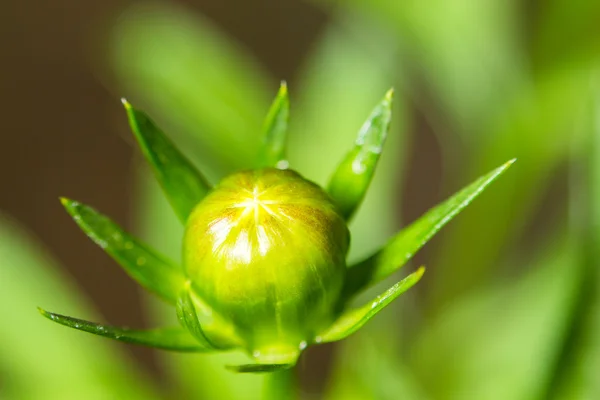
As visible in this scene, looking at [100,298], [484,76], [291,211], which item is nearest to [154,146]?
[291,211]

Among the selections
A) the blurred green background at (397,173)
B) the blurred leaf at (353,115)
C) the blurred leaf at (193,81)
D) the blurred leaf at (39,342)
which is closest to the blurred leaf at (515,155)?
the blurred green background at (397,173)

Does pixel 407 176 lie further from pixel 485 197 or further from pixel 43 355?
pixel 43 355

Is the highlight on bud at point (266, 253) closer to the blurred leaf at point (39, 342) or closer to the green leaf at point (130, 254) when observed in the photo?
the green leaf at point (130, 254)

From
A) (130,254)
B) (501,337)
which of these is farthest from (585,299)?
(130,254)

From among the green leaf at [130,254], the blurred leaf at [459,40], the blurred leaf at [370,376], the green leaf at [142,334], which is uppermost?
the blurred leaf at [459,40]

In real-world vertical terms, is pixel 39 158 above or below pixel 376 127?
below

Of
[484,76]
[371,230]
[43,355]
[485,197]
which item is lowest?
[43,355]

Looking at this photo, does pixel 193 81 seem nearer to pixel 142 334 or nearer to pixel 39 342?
pixel 39 342

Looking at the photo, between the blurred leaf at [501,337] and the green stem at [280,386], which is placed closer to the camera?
the green stem at [280,386]
